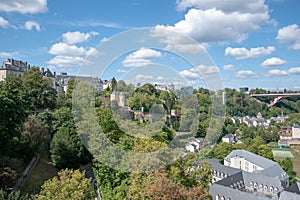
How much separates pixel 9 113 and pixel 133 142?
25.8ft

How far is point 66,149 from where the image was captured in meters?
18.9

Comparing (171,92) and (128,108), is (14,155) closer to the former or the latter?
(128,108)

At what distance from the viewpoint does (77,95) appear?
15289 mm

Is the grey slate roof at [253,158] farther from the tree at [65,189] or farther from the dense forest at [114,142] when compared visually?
the tree at [65,189]

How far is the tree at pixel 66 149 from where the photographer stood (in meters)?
18.8

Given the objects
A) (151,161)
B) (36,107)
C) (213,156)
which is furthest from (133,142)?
(213,156)

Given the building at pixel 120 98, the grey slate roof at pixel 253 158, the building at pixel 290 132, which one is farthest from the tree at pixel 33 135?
the building at pixel 290 132

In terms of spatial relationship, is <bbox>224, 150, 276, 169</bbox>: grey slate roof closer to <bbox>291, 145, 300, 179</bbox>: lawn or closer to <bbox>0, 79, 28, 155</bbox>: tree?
<bbox>291, 145, 300, 179</bbox>: lawn

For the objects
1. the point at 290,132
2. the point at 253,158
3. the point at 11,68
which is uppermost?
the point at 11,68

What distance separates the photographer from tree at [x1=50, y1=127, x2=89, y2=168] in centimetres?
1877

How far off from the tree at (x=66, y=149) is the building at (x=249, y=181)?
845 centimetres

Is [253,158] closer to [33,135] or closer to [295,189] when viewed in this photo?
[295,189]

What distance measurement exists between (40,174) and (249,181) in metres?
15.5

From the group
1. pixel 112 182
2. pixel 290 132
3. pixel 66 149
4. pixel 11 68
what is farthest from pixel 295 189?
pixel 290 132
